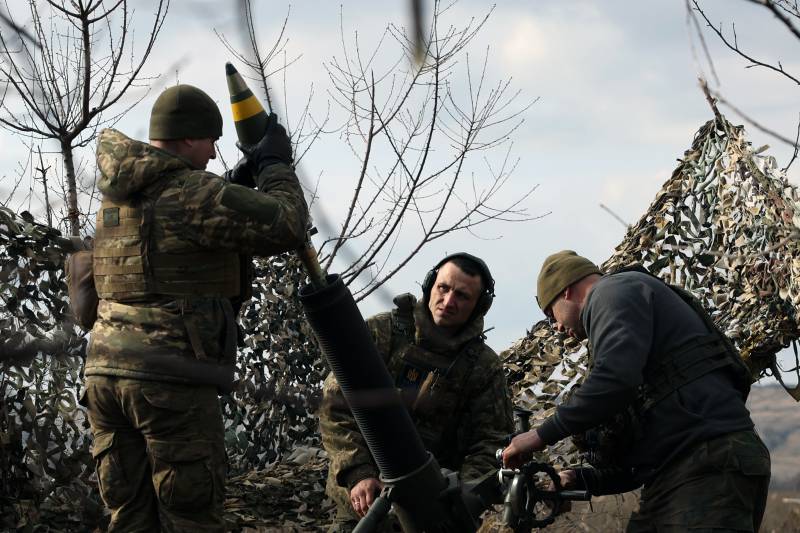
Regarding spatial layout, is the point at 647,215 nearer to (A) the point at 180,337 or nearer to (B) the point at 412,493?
(B) the point at 412,493

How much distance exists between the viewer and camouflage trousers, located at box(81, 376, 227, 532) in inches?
149

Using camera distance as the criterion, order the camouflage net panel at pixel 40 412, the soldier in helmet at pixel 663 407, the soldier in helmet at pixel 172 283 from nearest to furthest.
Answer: the soldier in helmet at pixel 663 407
the soldier in helmet at pixel 172 283
the camouflage net panel at pixel 40 412

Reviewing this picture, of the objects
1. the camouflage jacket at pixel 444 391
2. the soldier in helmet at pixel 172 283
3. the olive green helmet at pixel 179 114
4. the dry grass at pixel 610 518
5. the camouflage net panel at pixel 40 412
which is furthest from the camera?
the dry grass at pixel 610 518

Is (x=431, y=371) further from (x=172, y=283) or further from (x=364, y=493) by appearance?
(x=172, y=283)

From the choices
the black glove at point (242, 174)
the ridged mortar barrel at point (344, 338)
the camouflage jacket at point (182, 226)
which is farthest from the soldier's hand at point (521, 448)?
the black glove at point (242, 174)

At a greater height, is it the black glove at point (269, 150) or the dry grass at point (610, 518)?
the black glove at point (269, 150)

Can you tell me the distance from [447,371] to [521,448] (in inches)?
40.3

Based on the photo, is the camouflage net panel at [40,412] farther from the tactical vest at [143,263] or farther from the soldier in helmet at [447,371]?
the tactical vest at [143,263]

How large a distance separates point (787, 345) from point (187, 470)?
11.0ft

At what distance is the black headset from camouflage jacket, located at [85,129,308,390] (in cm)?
100

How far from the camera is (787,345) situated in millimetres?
5633

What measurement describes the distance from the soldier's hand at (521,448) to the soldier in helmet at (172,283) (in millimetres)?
1026

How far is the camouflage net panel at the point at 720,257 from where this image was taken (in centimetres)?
561

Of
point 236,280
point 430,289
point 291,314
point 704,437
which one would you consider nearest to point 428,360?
point 430,289
